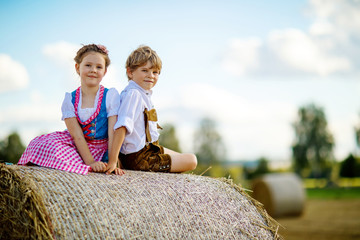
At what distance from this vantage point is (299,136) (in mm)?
54562

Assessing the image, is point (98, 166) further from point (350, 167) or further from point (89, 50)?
point (350, 167)

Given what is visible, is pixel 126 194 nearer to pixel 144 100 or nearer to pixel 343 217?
pixel 144 100

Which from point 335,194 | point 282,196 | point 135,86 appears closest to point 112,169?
point 135,86

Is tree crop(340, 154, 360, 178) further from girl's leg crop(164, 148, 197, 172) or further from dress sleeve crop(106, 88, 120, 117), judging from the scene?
dress sleeve crop(106, 88, 120, 117)

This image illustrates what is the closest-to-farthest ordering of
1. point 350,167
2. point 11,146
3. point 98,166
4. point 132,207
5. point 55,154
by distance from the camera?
point 132,207, point 55,154, point 98,166, point 11,146, point 350,167

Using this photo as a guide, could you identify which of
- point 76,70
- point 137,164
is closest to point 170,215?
point 137,164

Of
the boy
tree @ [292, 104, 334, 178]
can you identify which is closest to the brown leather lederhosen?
the boy

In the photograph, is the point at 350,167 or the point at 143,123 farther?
the point at 350,167

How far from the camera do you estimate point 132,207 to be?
3268mm

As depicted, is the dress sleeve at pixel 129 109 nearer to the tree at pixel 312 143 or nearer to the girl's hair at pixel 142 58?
the girl's hair at pixel 142 58

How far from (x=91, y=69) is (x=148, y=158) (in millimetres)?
994

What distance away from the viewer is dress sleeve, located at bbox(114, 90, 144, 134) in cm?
379

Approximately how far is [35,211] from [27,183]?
246 millimetres

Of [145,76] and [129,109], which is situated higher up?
[145,76]
